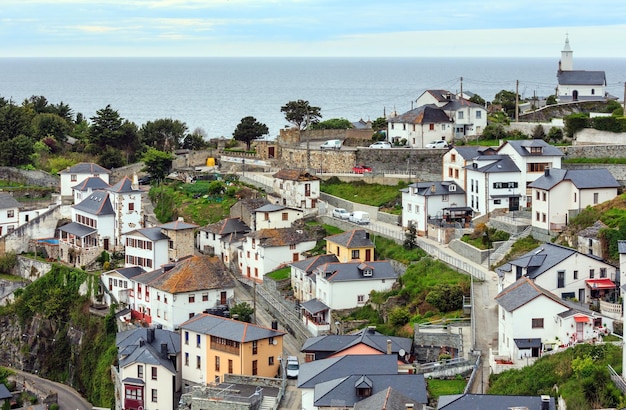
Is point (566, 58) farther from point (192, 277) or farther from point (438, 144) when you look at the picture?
point (192, 277)

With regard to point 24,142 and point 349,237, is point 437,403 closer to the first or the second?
point 349,237

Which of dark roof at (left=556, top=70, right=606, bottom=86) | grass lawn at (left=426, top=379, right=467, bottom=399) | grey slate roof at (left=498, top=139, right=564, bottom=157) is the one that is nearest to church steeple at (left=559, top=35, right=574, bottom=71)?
dark roof at (left=556, top=70, right=606, bottom=86)

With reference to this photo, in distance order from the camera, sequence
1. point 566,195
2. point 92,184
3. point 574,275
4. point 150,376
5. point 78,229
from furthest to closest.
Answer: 1. point 92,184
2. point 78,229
3. point 566,195
4. point 150,376
5. point 574,275

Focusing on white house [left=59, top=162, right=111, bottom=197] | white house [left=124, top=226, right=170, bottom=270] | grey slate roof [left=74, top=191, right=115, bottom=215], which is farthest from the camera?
white house [left=59, top=162, right=111, bottom=197]

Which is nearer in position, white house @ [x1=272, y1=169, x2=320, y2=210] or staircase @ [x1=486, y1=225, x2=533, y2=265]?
staircase @ [x1=486, y1=225, x2=533, y2=265]

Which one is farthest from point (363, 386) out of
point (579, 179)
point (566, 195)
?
point (579, 179)

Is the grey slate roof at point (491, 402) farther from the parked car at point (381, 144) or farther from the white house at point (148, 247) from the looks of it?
the parked car at point (381, 144)

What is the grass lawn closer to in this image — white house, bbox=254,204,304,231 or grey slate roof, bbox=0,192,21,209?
white house, bbox=254,204,304,231
